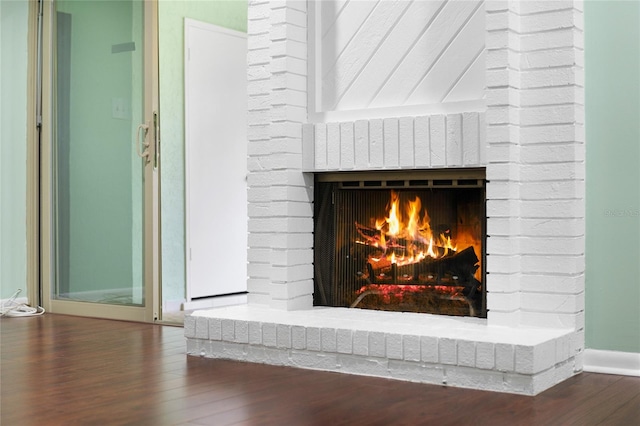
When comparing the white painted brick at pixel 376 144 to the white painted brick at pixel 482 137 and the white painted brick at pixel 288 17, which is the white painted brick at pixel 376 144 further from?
the white painted brick at pixel 288 17

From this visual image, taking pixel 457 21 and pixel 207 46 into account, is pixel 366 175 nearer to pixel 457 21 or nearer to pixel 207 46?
pixel 457 21

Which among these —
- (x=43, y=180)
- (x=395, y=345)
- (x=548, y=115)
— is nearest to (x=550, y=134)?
(x=548, y=115)

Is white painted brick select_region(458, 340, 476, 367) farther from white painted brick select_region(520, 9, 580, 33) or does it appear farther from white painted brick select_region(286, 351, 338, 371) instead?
white painted brick select_region(520, 9, 580, 33)

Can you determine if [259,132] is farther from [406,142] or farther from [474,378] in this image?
[474,378]

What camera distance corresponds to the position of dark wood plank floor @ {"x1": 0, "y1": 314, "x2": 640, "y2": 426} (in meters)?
2.70

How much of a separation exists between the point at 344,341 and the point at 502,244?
76cm

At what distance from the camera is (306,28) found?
4.20 meters

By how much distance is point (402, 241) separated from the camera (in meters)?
4.02

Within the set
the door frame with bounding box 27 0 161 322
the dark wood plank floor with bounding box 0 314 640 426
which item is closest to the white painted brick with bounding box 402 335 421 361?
the dark wood plank floor with bounding box 0 314 640 426

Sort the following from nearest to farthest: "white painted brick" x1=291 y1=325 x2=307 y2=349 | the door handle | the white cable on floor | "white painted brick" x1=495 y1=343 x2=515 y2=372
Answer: "white painted brick" x1=495 y1=343 x2=515 y2=372 → "white painted brick" x1=291 y1=325 x2=307 y2=349 → the door handle → the white cable on floor

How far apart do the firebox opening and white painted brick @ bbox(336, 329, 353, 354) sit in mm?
587

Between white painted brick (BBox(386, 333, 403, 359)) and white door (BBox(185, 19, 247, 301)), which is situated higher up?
white door (BBox(185, 19, 247, 301))

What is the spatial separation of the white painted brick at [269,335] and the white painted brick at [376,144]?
2.86 feet

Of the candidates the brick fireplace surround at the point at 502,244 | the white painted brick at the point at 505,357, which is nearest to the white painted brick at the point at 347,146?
the brick fireplace surround at the point at 502,244
